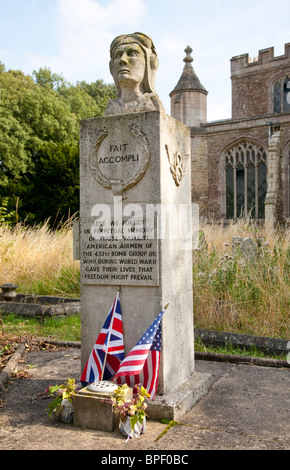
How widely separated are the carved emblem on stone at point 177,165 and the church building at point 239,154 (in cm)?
1995

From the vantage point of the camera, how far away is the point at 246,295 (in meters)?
6.61

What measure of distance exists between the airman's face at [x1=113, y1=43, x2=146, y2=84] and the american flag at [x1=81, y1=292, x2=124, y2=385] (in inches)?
75.4

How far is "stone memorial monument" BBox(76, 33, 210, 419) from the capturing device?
3.87 metres

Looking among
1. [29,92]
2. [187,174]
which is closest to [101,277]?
[187,174]

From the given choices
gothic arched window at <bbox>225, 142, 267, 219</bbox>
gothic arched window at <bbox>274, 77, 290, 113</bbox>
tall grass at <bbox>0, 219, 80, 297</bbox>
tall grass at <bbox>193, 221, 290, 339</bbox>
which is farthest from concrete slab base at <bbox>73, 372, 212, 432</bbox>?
gothic arched window at <bbox>274, 77, 290, 113</bbox>

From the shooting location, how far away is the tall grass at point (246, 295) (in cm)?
634

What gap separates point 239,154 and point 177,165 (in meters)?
23.1

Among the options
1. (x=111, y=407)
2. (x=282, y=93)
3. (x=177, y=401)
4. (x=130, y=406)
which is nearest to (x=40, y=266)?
(x=177, y=401)

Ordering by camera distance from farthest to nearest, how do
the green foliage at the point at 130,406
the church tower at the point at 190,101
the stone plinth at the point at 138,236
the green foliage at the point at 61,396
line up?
the church tower at the point at 190,101 → the stone plinth at the point at 138,236 → the green foliage at the point at 61,396 → the green foliage at the point at 130,406

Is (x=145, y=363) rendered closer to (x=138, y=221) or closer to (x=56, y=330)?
(x=138, y=221)

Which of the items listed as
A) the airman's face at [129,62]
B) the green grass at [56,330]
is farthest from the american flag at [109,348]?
the green grass at [56,330]

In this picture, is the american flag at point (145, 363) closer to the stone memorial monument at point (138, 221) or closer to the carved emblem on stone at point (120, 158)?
the stone memorial monument at point (138, 221)

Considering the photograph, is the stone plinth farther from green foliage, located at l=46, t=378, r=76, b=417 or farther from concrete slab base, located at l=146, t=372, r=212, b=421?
green foliage, located at l=46, t=378, r=76, b=417
